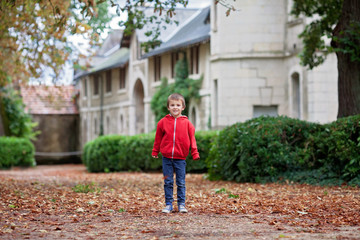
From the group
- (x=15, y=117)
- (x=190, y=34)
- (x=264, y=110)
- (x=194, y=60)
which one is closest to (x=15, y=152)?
(x=15, y=117)

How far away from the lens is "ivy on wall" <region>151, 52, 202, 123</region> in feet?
96.0

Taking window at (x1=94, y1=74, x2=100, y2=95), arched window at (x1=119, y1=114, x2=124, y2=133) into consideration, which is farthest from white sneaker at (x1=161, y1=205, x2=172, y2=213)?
window at (x1=94, y1=74, x2=100, y2=95)

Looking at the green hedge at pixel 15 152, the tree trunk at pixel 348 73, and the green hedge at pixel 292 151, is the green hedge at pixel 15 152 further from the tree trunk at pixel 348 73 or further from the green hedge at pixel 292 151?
the tree trunk at pixel 348 73

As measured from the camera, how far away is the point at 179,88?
30.2 metres

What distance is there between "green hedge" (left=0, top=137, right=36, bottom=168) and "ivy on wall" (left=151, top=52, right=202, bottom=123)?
6581 mm

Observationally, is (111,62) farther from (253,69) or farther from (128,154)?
(128,154)

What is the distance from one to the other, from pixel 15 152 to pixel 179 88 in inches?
330

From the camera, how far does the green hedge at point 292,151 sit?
1270cm

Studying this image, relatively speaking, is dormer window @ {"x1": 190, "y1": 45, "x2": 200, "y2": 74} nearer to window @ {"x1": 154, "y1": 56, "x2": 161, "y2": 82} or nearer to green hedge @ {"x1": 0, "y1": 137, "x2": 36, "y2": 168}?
window @ {"x1": 154, "y1": 56, "x2": 161, "y2": 82}

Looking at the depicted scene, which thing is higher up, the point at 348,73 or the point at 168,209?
the point at 348,73

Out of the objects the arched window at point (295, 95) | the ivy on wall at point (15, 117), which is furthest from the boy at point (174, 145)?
the ivy on wall at point (15, 117)

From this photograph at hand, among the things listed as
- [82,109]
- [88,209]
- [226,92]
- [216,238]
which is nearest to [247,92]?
[226,92]

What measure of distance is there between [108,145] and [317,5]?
11.9m

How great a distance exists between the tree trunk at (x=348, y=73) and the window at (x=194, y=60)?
15620 millimetres
